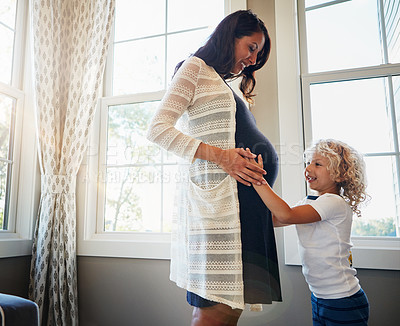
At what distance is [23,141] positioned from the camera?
2131mm

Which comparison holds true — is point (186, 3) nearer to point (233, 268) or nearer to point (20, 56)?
point (20, 56)

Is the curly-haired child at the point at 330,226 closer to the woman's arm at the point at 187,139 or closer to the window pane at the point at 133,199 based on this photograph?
the woman's arm at the point at 187,139

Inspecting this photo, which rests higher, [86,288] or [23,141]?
[23,141]

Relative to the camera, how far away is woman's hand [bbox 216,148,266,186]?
1071 mm

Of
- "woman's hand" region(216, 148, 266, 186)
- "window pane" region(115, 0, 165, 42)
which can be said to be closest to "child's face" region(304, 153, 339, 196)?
"woman's hand" region(216, 148, 266, 186)

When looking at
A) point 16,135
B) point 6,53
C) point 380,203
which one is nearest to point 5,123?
point 16,135

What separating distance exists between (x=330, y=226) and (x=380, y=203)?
620 mm

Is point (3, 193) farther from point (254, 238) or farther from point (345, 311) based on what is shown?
point (345, 311)

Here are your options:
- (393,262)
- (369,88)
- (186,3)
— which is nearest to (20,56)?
(186,3)

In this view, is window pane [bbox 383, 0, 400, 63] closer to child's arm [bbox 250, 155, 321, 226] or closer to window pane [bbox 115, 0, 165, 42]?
child's arm [bbox 250, 155, 321, 226]

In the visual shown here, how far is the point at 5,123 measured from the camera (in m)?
2.06

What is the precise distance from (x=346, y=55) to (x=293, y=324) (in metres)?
1.41

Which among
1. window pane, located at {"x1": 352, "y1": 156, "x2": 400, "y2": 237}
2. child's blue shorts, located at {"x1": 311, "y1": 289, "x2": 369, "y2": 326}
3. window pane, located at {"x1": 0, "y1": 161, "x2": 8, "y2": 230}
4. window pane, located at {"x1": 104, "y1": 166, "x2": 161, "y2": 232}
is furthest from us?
window pane, located at {"x1": 104, "y1": 166, "x2": 161, "y2": 232}

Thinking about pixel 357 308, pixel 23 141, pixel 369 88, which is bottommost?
pixel 357 308
